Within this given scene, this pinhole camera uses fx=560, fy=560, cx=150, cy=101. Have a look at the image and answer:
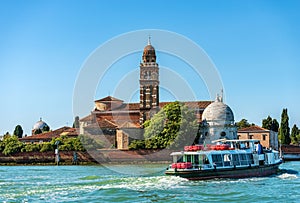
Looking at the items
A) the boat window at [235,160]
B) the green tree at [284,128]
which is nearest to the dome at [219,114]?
the green tree at [284,128]

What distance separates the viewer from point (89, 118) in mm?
79375

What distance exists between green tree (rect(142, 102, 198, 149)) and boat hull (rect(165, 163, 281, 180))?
24634 millimetres

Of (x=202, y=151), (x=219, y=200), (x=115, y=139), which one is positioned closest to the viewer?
(x=219, y=200)

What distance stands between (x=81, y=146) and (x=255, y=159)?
31605 mm

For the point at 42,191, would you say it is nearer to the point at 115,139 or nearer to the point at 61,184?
the point at 61,184

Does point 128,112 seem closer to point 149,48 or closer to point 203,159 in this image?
point 149,48

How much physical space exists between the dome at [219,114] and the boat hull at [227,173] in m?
31.2

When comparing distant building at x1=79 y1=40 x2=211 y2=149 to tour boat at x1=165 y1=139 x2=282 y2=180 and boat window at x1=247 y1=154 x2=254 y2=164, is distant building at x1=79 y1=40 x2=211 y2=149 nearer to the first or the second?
tour boat at x1=165 y1=139 x2=282 y2=180

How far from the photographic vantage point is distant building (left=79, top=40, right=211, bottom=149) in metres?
69.5

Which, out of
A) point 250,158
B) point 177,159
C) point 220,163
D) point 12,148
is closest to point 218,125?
point 12,148

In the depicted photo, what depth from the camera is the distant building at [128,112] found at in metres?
69.5

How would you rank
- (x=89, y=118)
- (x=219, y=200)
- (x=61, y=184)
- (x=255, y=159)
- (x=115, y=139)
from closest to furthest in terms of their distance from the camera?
(x=219, y=200) < (x=61, y=184) < (x=255, y=159) < (x=115, y=139) < (x=89, y=118)

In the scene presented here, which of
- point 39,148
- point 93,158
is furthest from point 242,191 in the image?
point 39,148

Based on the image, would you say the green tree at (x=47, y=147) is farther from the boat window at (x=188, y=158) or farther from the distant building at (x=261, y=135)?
the boat window at (x=188, y=158)
